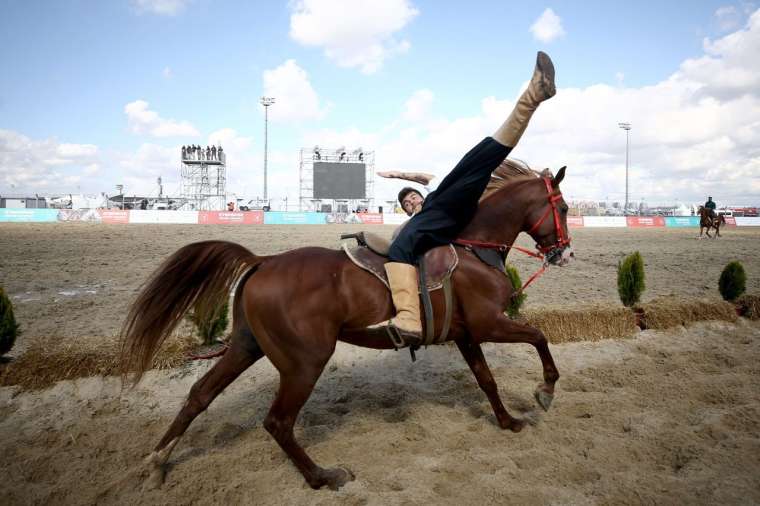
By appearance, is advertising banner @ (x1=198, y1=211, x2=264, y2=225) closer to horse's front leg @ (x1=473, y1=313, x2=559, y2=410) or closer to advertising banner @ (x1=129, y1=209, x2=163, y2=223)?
advertising banner @ (x1=129, y1=209, x2=163, y2=223)

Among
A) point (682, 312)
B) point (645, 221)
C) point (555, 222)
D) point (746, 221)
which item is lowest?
point (682, 312)

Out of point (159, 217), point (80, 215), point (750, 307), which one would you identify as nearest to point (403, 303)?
point (750, 307)

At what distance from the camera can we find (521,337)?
4.04 m

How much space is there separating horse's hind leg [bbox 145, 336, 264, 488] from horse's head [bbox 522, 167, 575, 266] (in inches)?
107

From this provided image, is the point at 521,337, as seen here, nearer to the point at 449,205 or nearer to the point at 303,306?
the point at 449,205

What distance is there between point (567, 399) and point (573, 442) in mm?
958

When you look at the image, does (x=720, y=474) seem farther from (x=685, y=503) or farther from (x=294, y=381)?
(x=294, y=381)

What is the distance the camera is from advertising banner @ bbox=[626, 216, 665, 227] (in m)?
39.1

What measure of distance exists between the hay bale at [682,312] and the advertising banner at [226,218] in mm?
30904

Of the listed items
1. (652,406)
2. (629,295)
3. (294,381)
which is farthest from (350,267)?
(629,295)

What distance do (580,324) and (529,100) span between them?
4.38m

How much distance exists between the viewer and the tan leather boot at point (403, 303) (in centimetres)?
365

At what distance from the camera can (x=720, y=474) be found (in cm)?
326

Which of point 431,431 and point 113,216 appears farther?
point 113,216
